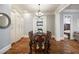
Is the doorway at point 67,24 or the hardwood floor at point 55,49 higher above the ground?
the doorway at point 67,24

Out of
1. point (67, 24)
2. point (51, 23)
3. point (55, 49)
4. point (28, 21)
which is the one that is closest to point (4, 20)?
point (55, 49)

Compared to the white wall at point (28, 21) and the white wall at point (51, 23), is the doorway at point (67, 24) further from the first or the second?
the white wall at point (28, 21)

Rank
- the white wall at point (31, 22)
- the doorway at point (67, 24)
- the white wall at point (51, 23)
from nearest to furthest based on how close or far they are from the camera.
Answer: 1. the white wall at point (31, 22)
2. the doorway at point (67, 24)
3. the white wall at point (51, 23)

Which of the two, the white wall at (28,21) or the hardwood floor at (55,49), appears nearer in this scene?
the hardwood floor at (55,49)

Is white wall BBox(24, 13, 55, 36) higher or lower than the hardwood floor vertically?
higher

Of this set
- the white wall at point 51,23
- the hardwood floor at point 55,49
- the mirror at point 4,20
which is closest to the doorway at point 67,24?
the white wall at point 51,23

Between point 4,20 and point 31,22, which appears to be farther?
point 31,22

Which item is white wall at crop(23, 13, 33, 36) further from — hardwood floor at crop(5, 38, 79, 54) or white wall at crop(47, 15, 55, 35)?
white wall at crop(47, 15, 55, 35)

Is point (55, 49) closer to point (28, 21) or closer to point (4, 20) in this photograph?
point (4, 20)

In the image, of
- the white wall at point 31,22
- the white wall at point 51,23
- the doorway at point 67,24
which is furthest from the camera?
the white wall at point 51,23

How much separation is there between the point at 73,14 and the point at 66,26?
151 centimetres

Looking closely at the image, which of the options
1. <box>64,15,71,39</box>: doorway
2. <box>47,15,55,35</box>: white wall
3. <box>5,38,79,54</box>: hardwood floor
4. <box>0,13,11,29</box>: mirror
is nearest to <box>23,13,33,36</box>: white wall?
<box>5,38,79,54</box>: hardwood floor
